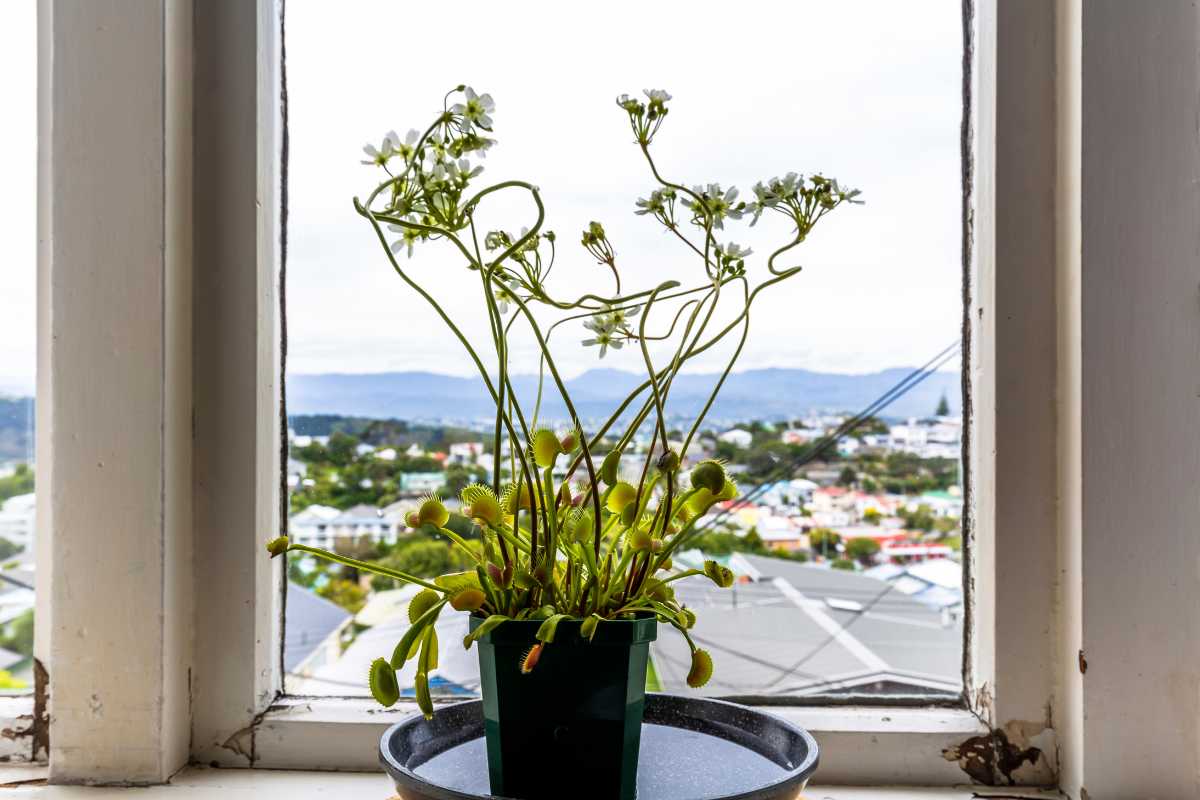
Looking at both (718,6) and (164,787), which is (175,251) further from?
(718,6)

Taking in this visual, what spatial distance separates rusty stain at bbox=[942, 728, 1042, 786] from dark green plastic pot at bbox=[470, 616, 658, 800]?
39cm

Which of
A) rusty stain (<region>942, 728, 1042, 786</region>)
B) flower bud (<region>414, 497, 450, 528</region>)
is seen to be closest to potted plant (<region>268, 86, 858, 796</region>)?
flower bud (<region>414, 497, 450, 528</region>)

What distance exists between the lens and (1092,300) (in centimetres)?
83

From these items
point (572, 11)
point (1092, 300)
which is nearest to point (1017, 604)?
point (1092, 300)

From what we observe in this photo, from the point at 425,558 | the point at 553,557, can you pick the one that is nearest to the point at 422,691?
the point at 553,557

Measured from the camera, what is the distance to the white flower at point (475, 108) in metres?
0.68

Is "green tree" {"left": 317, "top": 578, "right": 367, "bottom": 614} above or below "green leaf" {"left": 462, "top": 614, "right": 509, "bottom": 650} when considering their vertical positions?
below

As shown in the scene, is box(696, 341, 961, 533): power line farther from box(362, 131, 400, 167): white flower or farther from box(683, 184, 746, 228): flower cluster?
box(362, 131, 400, 167): white flower

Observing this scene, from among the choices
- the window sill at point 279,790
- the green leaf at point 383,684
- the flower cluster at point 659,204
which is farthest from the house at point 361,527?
the flower cluster at point 659,204

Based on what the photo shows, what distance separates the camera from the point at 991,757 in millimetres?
881

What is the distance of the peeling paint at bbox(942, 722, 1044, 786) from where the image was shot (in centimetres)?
88

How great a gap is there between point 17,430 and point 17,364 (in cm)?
7

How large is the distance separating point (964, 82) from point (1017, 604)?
1.70 feet

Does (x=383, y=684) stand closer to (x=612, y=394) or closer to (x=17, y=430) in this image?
(x=612, y=394)
